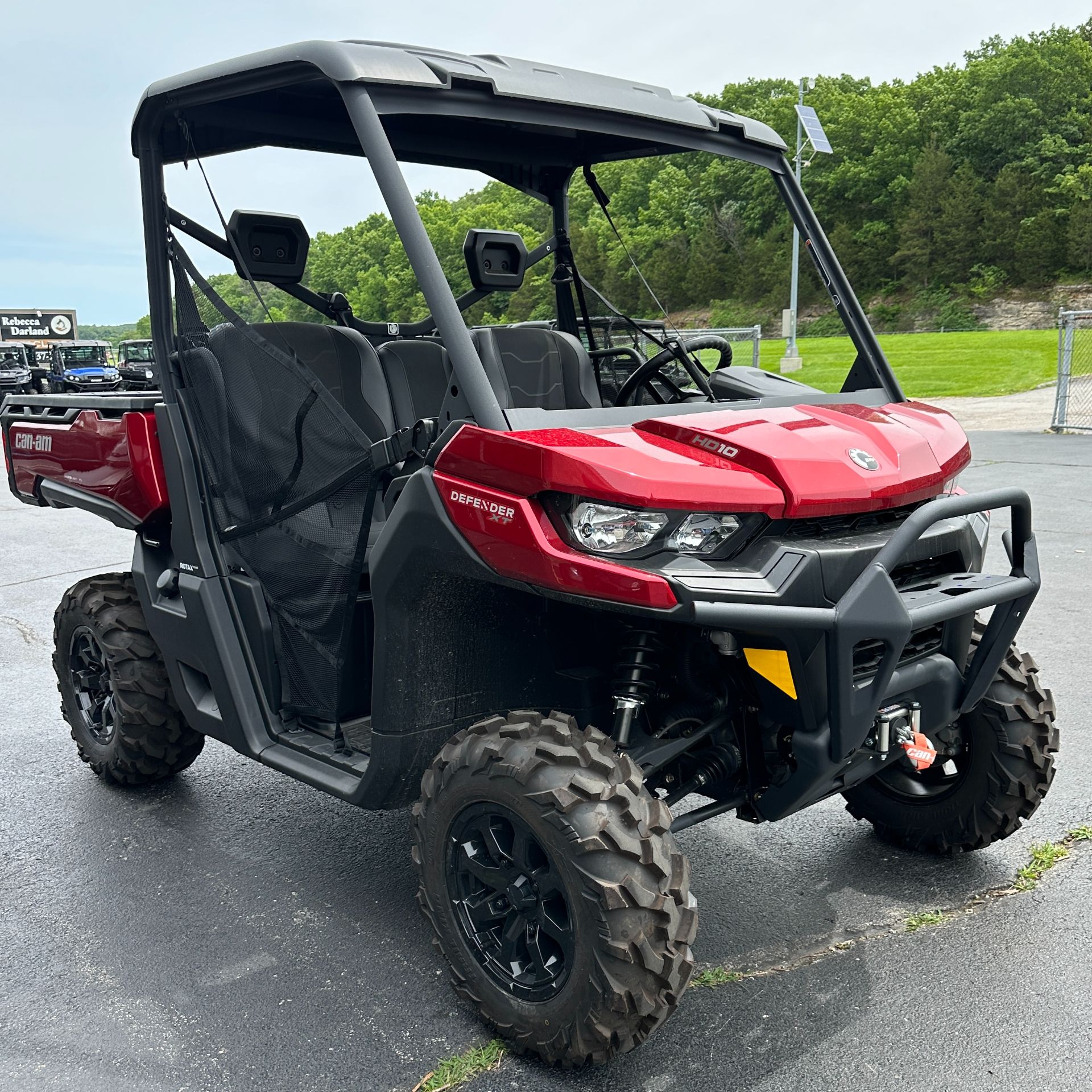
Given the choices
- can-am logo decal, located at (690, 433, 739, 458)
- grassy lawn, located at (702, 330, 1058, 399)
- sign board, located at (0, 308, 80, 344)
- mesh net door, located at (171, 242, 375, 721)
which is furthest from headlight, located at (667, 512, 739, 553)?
sign board, located at (0, 308, 80, 344)

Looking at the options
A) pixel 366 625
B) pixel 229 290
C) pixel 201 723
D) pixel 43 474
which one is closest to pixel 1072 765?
pixel 366 625

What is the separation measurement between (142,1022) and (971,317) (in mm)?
52093

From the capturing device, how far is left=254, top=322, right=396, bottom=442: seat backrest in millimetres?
3613

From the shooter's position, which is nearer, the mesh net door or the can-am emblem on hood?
the can-am emblem on hood

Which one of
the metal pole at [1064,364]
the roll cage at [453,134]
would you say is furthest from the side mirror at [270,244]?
the metal pole at [1064,364]

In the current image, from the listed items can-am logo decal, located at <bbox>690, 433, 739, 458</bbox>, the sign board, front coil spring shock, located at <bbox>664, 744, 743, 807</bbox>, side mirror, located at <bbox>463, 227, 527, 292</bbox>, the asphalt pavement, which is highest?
side mirror, located at <bbox>463, 227, 527, 292</bbox>

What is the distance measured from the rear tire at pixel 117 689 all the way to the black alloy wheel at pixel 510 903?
1797 mm

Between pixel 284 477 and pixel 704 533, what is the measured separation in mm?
1371

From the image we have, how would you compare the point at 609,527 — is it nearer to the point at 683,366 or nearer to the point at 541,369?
the point at 683,366

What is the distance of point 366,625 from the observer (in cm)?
315

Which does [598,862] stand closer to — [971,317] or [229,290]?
[229,290]

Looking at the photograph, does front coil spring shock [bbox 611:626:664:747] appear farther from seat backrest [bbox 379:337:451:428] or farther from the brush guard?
seat backrest [bbox 379:337:451:428]

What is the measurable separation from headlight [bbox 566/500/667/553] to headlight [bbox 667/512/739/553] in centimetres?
7

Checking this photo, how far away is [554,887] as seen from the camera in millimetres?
2457
